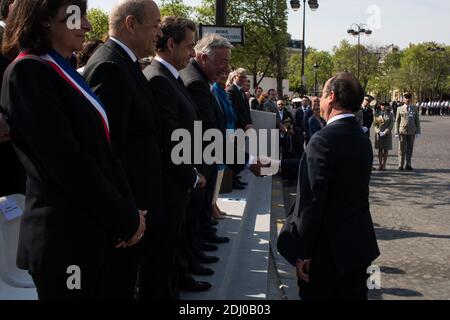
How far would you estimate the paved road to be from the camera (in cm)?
517

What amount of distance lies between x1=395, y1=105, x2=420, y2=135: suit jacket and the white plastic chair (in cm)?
1197

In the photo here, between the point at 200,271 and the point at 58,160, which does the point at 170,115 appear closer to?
the point at 58,160

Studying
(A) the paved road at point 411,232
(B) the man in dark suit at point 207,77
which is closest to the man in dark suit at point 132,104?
(B) the man in dark suit at point 207,77

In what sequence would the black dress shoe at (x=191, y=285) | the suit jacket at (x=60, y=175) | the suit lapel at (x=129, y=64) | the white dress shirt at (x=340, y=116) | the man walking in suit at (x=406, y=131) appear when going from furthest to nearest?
1. the man walking in suit at (x=406, y=131)
2. the black dress shoe at (x=191, y=285)
3. the white dress shirt at (x=340, y=116)
4. the suit lapel at (x=129, y=64)
5. the suit jacket at (x=60, y=175)

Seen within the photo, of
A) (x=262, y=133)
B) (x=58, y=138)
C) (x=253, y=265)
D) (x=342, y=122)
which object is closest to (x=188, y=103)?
(x=342, y=122)

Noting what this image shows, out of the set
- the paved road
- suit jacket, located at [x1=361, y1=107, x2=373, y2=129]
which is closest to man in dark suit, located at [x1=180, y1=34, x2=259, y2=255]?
the paved road

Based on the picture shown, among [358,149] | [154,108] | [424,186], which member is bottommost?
[424,186]

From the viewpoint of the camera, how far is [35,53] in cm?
204

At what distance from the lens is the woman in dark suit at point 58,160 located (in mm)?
1902

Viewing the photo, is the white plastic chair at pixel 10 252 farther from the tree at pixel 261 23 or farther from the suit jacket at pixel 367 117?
the tree at pixel 261 23

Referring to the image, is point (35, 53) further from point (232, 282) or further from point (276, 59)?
point (276, 59)

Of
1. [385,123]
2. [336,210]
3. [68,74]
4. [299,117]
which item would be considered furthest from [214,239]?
[299,117]

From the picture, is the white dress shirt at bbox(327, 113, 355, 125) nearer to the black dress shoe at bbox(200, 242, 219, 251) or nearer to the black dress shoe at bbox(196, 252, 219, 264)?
the black dress shoe at bbox(196, 252, 219, 264)
